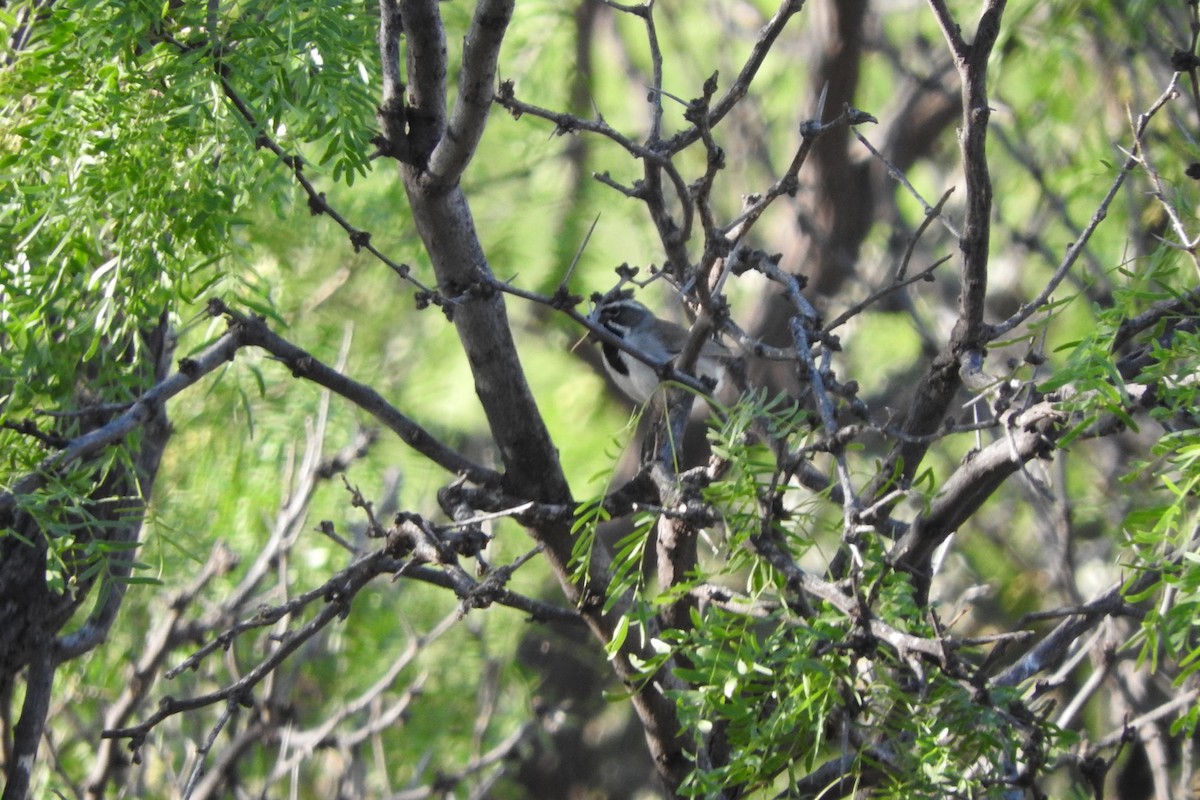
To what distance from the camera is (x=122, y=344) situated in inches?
107

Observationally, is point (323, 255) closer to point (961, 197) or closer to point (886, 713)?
point (886, 713)

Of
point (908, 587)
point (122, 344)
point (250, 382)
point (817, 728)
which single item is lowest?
point (817, 728)

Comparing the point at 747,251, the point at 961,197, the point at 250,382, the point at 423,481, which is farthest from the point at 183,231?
the point at 961,197

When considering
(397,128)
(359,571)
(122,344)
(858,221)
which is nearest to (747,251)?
(397,128)

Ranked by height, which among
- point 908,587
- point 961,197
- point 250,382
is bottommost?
point 908,587

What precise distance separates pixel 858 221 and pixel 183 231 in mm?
4850

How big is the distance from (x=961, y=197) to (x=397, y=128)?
581 centimetres

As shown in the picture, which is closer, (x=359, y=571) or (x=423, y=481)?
(x=359, y=571)

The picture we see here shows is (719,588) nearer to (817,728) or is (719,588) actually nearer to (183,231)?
(817,728)

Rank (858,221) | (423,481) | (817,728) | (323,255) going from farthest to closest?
(858,221) < (423,481) < (323,255) < (817,728)

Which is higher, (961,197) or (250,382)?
(961,197)

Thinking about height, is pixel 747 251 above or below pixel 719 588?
above

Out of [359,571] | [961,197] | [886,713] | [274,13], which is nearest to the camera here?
[886,713]

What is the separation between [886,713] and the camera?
1.92m
